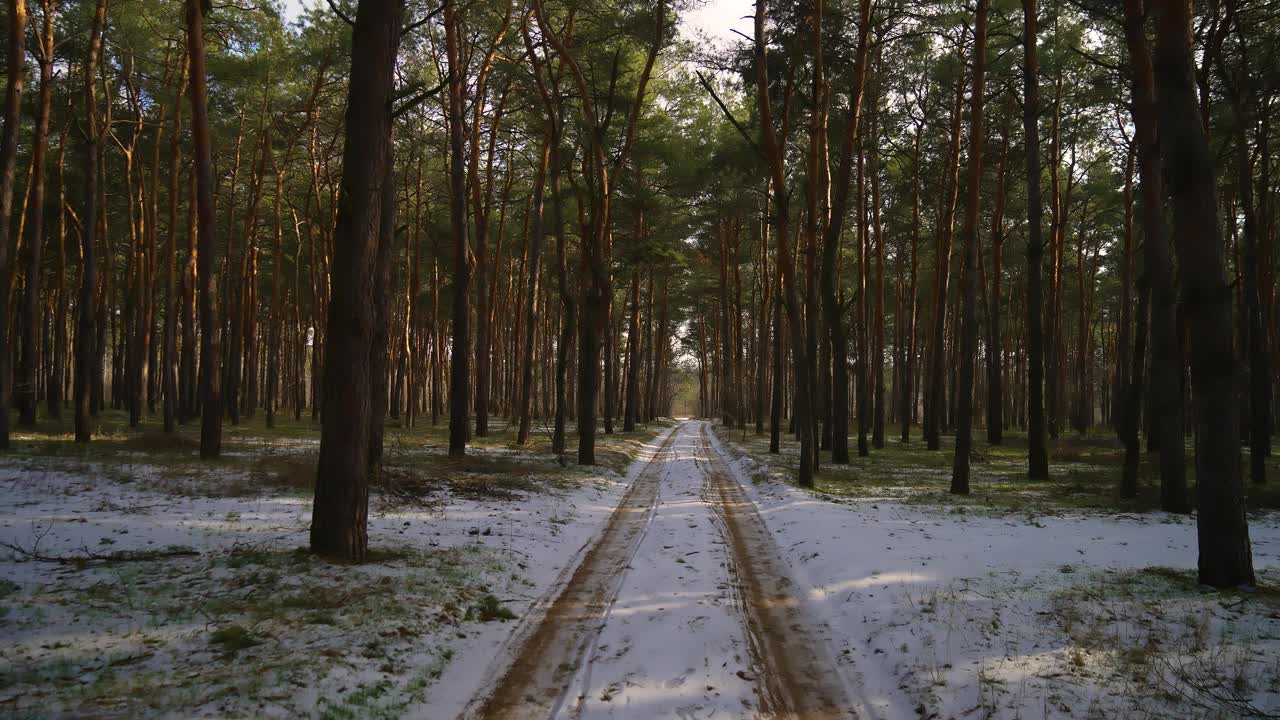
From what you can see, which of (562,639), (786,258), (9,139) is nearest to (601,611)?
(562,639)

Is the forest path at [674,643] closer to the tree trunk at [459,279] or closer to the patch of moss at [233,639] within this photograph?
the patch of moss at [233,639]

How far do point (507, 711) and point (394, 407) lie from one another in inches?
1418

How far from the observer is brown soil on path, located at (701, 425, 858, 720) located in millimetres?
4426

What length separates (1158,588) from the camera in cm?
630

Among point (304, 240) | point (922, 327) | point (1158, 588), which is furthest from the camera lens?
point (922, 327)

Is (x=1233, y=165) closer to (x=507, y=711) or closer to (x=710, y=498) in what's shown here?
(x=710, y=498)

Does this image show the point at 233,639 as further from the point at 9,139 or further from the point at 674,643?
the point at 9,139

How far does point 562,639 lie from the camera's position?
5.48 m

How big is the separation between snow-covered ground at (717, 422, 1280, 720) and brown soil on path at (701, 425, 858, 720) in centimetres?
20

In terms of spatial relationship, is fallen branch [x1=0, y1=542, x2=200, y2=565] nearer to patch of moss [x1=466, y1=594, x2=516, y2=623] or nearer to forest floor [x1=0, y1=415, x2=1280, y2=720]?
forest floor [x1=0, y1=415, x2=1280, y2=720]

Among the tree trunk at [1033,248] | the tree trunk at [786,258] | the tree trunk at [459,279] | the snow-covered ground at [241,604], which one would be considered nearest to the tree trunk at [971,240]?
the tree trunk at [1033,248]

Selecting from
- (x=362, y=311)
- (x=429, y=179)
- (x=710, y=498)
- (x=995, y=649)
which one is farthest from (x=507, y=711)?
(x=429, y=179)

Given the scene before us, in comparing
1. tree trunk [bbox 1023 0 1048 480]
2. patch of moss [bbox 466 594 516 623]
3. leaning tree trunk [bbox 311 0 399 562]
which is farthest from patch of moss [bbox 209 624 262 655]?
tree trunk [bbox 1023 0 1048 480]


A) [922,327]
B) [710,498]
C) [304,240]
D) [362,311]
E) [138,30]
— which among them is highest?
[138,30]
